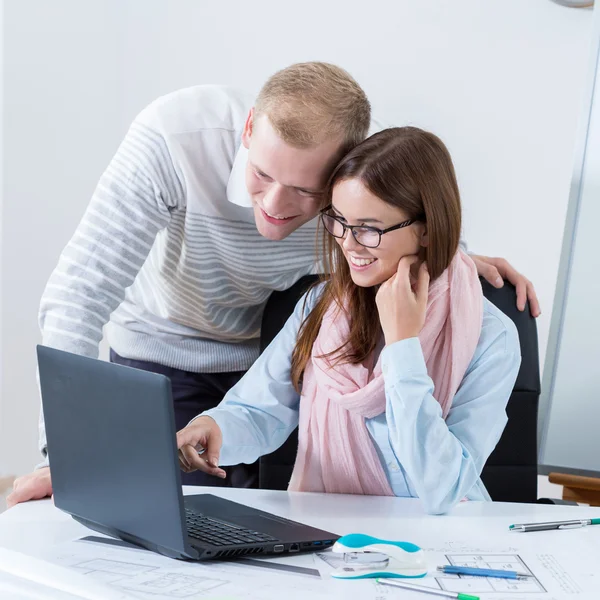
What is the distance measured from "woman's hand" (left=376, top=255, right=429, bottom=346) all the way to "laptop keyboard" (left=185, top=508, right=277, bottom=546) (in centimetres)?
36

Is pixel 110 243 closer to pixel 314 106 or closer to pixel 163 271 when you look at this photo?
pixel 163 271

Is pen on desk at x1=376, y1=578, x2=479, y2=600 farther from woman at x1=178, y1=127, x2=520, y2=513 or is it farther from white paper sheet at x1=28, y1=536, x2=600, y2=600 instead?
woman at x1=178, y1=127, x2=520, y2=513

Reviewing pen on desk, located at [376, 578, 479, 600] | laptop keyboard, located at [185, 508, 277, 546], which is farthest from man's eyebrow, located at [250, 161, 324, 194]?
pen on desk, located at [376, 578, 479, 600]

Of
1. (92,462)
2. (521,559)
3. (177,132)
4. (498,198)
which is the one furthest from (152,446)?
(498,198)

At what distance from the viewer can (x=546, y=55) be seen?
2006 millimetres

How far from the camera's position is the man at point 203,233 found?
1.23 m

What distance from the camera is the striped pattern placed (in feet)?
4.54

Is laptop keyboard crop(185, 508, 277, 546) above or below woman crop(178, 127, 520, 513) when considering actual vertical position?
below

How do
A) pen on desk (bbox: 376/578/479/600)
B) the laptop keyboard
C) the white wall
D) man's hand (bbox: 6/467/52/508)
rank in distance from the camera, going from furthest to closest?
the white wall, man's hand (bbox: 6/467/52/508), the laptop keyboard, pen on desk (bbox: 376/578/479/600)

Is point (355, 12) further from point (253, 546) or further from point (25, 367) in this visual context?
point (253, 546)

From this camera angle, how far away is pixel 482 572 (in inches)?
34.2

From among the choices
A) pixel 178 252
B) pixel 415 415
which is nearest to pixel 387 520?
pixel 415 415

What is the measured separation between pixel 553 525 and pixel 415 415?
23 centimetres

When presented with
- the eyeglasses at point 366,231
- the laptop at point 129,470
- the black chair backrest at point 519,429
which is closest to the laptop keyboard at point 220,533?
the laptop at point 129,470
